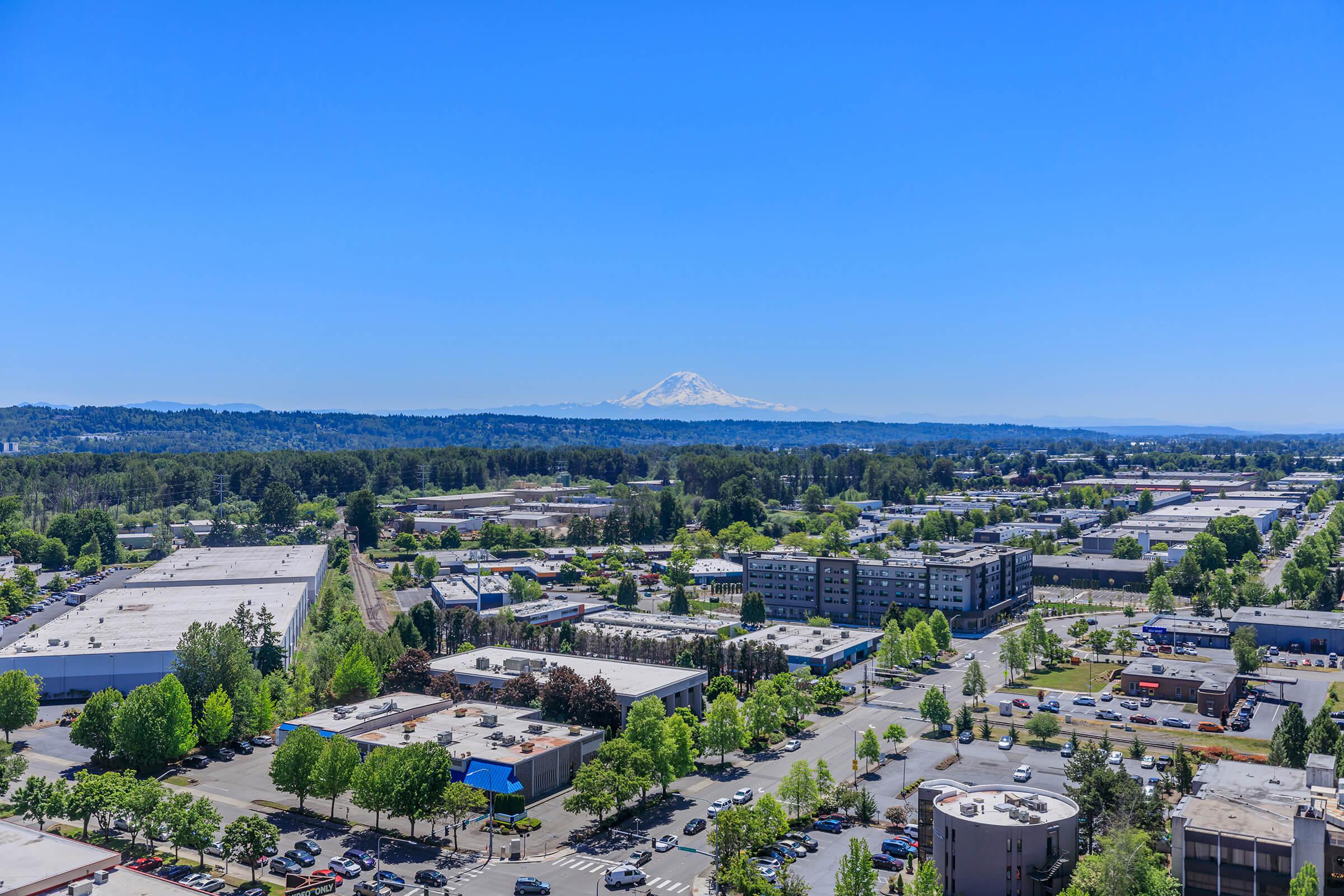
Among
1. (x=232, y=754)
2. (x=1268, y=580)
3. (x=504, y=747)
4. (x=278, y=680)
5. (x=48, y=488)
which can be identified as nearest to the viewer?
(x=504, y=747)

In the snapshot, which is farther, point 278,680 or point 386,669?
→ point 386,669

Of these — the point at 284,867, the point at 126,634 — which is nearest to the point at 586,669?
the point at 284,867

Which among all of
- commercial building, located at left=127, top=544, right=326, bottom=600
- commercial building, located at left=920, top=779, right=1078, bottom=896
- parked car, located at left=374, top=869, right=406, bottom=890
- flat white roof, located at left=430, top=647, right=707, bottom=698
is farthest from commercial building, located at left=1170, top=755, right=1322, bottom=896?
commercial building, located at left=127, top=544, right=326, bottom=600

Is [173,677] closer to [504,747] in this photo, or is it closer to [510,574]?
[504,747]

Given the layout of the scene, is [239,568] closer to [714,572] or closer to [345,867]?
[714,572]

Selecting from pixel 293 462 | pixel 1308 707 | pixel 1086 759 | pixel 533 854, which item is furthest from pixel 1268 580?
pixel 293 462

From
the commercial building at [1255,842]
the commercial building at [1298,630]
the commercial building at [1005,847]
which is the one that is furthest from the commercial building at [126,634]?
the commercial building at [1298,630]
